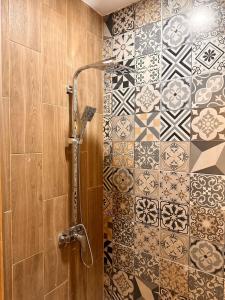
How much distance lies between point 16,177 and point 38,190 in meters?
0.14

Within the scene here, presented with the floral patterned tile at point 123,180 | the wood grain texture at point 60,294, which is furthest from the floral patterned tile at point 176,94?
the wood grain texture at point 60,294

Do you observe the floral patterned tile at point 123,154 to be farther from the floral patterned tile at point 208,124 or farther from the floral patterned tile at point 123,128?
the floral patterned tile at point 208,124

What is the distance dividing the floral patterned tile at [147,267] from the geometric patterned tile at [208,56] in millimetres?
1004

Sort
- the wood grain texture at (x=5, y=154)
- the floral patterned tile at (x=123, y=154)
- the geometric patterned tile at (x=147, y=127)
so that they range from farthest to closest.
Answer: the floral patterned tile at (x=123, y=154), the geometric patterned tile at (x=147, y=127), the wood grain texture at (x=5, y=154)

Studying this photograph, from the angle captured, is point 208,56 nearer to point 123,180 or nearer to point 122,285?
point 123,180

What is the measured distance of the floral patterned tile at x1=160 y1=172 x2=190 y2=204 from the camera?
3.69 ft

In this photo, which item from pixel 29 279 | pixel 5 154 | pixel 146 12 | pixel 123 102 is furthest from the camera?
pixel 123 102

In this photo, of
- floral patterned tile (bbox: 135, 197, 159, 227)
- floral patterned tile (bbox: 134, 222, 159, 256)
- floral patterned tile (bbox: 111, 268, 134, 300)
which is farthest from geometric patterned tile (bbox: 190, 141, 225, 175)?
floral patterned tile (bbox: 111, 268, 134, 300)

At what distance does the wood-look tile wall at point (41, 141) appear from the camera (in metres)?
0.92

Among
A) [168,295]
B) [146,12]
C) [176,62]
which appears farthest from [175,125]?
[168,295]

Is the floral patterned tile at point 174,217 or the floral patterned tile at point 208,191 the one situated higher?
the floral patterned tile at point 208,191

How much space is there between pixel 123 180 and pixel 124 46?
31.3 inches

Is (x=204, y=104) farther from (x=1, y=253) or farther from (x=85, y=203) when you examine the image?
(x=1, y=253)

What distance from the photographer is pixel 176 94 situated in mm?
1143
